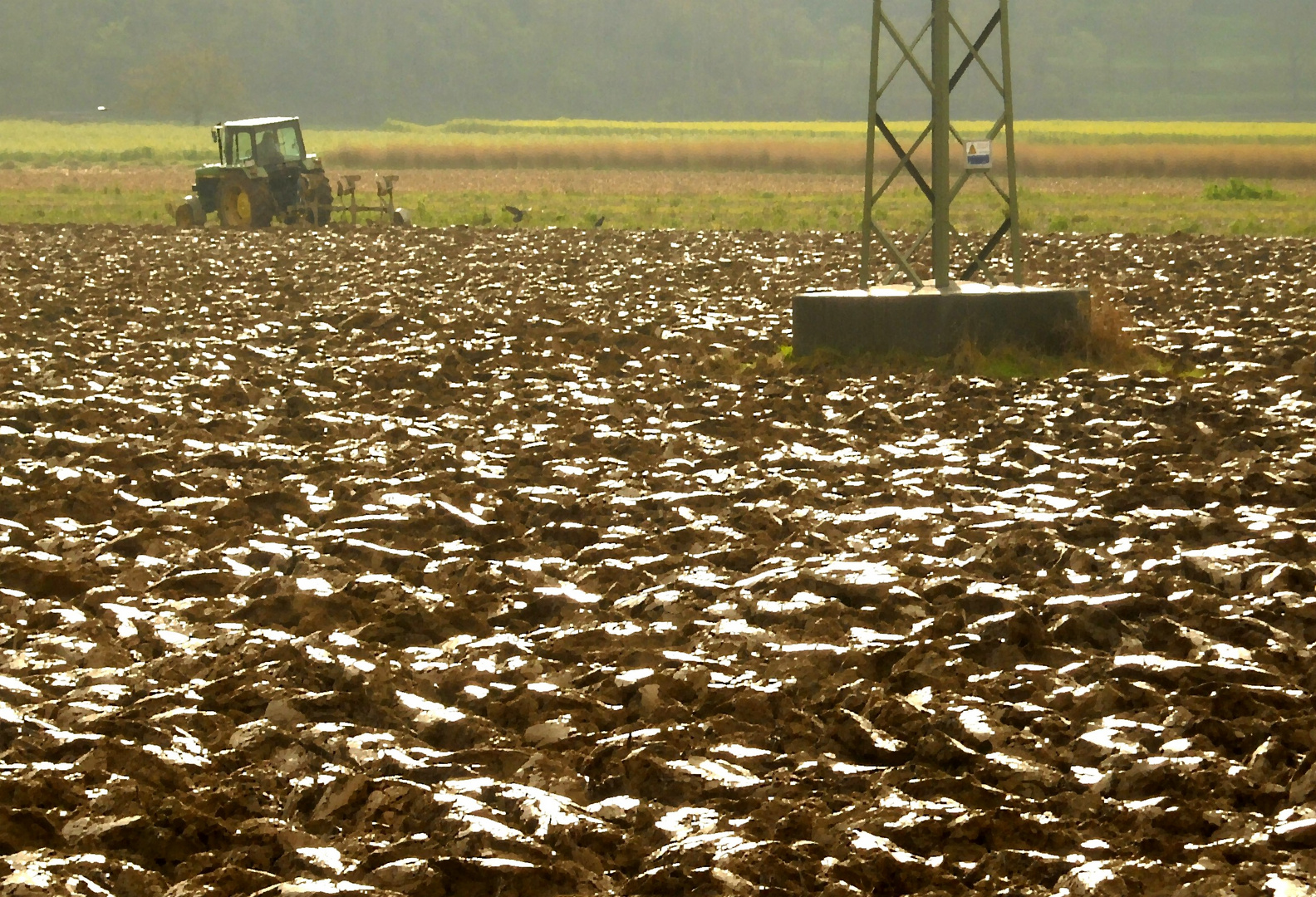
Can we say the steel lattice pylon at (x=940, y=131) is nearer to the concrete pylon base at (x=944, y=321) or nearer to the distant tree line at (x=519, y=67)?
the concrete pylon base at (x=944, y=321)

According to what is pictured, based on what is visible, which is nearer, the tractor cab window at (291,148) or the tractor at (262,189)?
the tractor at (262,189)

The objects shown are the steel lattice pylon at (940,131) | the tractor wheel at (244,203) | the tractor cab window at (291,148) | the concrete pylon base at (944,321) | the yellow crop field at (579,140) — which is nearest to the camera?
the steel lattice pylon at (940,131)

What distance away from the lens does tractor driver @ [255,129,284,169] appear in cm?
3169

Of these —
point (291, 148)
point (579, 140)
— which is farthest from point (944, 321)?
point (579, 140)

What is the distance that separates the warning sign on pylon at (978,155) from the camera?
43.9 ft

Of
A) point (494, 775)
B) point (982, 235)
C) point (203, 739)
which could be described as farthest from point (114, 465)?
point (982, 235)

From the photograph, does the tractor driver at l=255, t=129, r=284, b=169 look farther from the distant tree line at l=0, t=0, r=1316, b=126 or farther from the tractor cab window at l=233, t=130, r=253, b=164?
the distant tree line at l=0, t=0, r=1316, b=126

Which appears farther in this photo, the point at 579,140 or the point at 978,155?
the point at 579,140

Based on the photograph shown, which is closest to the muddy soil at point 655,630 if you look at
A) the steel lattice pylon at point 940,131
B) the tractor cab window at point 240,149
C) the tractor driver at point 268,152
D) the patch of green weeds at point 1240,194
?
the steel lattice pylon at point 940,131

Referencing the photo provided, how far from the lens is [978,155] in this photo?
13.5 meters

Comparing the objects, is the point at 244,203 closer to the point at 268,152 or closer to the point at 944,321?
the point at 268,152

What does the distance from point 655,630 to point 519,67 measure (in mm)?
177077

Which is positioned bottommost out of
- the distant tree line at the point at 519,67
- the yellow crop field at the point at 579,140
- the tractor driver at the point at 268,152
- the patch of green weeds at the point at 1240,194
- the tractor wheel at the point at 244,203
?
the patch of green weeds at the point at 1240,194

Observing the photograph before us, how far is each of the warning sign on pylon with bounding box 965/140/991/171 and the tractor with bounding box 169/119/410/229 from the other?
741 inches
